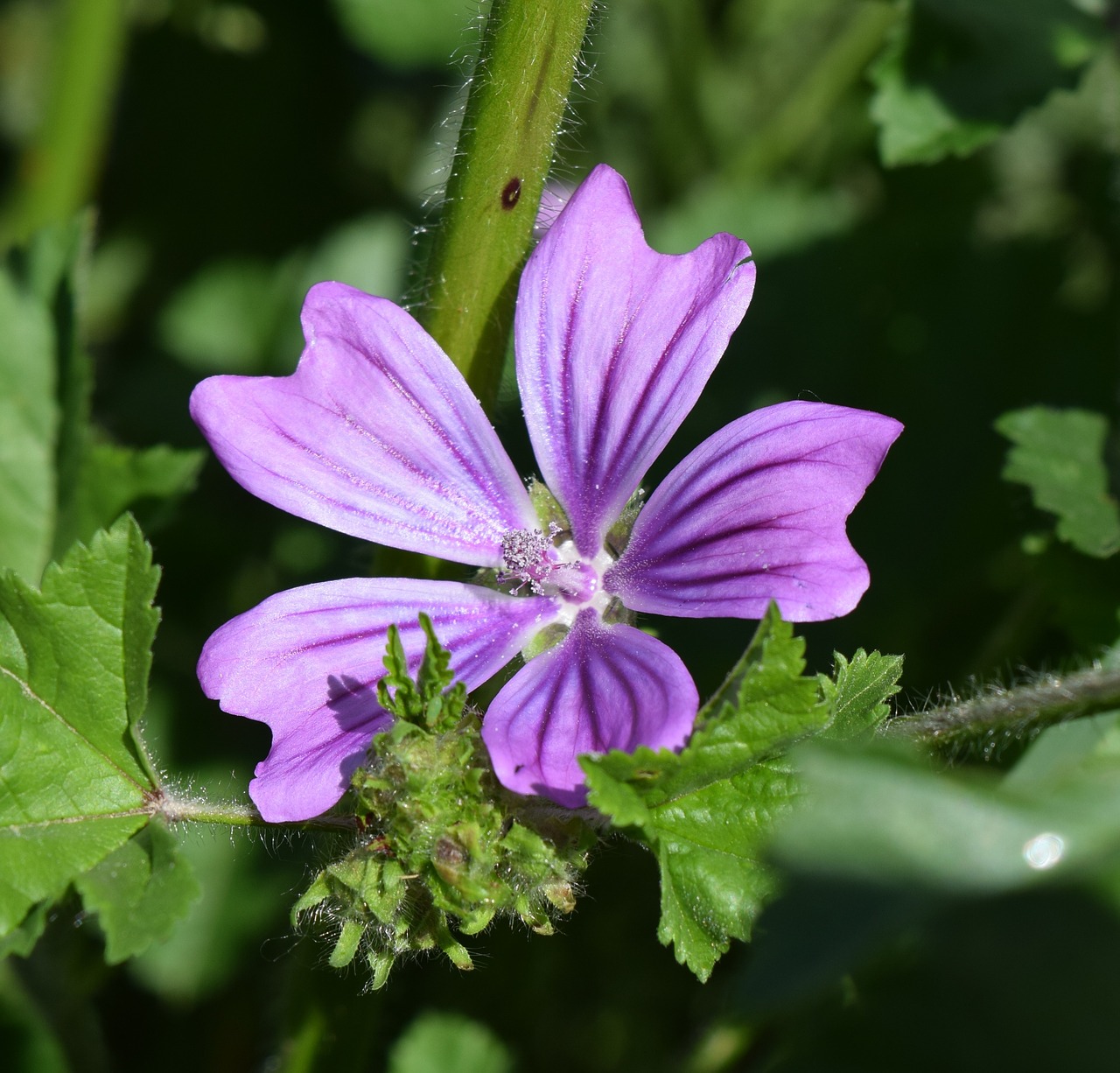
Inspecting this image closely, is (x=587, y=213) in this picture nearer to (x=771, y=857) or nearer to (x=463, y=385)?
(x=463, y=385)

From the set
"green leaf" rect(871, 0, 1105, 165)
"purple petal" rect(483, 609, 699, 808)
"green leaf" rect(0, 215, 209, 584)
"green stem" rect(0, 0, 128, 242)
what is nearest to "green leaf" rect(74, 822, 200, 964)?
"purple petal" rect(483, 609, 699, 808)

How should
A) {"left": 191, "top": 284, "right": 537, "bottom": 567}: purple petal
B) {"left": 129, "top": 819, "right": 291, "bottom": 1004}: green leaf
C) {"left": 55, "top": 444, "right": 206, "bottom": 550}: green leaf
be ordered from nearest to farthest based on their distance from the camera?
{"left": 191, "top": 284, "right": 537, "bottom": 567}: purple petal < {"left": 55, "top": 444, "right": 206, "bottom": 550}: green leaf < {"left": 129, "top": 819, "right": 291, "bottom": 1004}: green leaf

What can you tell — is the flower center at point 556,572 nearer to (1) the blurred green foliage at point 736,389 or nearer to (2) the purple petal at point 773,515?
(2) the purple petal at point 773,515

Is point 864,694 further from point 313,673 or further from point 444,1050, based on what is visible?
point 444,1050

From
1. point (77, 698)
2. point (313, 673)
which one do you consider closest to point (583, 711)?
point (313, 673)

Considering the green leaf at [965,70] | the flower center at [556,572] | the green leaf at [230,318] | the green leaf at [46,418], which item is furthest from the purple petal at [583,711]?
the green leaf at [230,318]

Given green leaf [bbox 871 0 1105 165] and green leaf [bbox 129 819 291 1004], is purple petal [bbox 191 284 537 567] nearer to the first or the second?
green leaf [bbox 871 0 1105 165]

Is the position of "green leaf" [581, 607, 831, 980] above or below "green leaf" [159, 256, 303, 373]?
above
